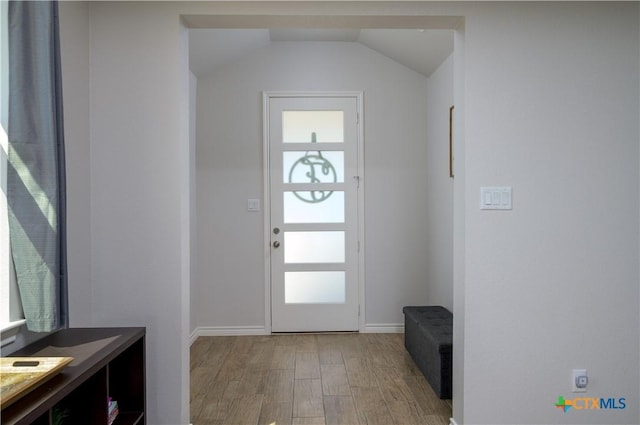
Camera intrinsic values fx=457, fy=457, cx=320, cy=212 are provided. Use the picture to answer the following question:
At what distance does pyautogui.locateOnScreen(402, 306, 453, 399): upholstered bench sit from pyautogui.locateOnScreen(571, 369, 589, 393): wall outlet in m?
0.69

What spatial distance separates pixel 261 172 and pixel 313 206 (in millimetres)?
574

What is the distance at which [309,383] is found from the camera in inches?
121

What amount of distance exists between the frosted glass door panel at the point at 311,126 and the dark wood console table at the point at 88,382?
2564 millimetres

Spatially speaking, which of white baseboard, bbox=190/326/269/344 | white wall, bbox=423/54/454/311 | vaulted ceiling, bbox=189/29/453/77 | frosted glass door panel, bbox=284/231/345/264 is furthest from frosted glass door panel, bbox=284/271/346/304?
vaulted ceiling, bbox=189/29/453/77

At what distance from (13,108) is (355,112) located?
306 cm

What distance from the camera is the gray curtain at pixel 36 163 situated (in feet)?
5.28

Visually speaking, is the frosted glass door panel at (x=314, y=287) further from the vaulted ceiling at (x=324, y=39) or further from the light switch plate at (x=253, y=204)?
the vaulted ceiling at (x=324, y=39)

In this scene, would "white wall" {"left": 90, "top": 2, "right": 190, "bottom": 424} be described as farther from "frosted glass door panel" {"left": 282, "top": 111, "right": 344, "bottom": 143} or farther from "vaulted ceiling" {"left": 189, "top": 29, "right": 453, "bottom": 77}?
"frosted glass door panel" {"left": 282, "top": 111, "right": 344, "bottom": 143}

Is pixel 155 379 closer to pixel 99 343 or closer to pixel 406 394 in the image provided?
pixel 99 343

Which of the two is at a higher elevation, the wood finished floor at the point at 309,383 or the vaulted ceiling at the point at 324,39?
the vaulted ceiling at the point at 324,39

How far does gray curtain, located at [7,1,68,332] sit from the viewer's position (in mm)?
1609

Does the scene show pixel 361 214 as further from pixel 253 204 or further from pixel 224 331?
pixel 224 331

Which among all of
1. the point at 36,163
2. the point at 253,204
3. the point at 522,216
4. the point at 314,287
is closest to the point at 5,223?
the point at 36,163

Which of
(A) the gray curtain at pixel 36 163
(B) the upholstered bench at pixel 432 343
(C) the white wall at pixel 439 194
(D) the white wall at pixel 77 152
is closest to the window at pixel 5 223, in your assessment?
(A) the gray curtain at pixel 36 163
